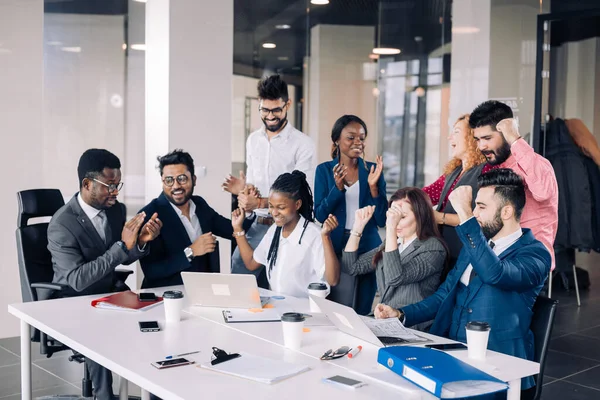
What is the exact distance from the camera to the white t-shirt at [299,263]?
3.68 metres

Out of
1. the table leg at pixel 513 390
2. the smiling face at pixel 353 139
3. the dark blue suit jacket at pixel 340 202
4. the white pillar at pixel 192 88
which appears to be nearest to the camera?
the table leg at pixel 513 390

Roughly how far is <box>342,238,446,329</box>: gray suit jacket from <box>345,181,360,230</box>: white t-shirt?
93 cm

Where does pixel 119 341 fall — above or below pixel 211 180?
below

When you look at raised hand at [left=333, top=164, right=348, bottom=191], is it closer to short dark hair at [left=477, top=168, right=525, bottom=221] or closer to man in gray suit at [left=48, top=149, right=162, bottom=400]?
man in gray suit at [left=48, top=149, right=162, bottom=400]

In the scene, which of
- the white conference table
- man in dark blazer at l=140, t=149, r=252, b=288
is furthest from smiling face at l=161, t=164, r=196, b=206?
the white conference table

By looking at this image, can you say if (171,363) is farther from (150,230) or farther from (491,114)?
(491,114)

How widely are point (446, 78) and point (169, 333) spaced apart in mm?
4716

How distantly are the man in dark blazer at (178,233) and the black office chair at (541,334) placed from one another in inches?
69.0

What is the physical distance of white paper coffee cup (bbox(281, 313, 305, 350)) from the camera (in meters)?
2.56

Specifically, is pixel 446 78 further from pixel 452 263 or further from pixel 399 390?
pixel 399 390

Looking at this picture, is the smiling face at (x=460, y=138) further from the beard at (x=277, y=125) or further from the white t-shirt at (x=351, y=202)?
the beard at (x=277, y=125)

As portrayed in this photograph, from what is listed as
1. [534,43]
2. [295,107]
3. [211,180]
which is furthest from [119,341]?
[534,43]

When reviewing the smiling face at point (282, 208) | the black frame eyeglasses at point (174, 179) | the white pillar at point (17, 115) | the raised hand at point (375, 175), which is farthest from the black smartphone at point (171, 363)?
the white pillar at point (17, 115)

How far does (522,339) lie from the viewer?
109 inches
